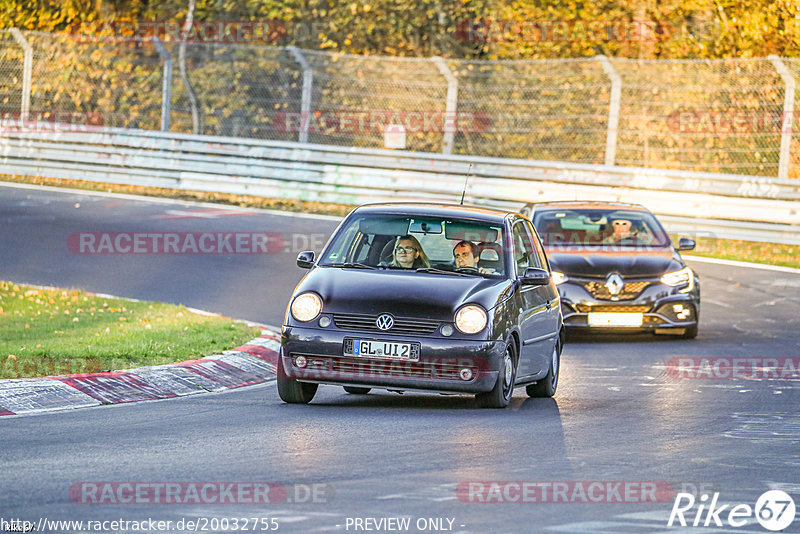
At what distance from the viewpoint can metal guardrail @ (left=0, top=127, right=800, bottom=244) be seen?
25000 millimetres

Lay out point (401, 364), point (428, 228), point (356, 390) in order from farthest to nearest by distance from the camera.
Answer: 1. point (356, 390)
2. point (428, 228)
3. point (401, 364)

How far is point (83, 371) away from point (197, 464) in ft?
12.3

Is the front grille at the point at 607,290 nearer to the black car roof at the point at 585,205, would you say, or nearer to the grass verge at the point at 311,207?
the black car roof at the point at 585,205

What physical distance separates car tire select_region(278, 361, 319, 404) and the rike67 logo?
392cm

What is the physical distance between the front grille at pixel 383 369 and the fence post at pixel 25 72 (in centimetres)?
2108

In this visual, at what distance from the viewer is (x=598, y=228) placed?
17.6 meters

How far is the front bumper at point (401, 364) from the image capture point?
10602 mm

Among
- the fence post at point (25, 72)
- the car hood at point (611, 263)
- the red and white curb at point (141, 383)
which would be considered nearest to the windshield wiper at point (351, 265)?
the red and white curb at point (141, 383)

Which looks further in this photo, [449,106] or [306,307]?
[449,106]

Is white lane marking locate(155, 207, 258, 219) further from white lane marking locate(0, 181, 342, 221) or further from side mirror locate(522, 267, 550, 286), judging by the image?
side mirror locate(522, 267, 550, 286)

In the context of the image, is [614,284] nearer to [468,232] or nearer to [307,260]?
[468,232]

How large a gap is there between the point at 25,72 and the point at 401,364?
2154 cm

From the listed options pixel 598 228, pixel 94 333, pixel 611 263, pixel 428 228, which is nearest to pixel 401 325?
pixel 428 228

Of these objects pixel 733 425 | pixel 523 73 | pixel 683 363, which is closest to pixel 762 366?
pixel 683 363
